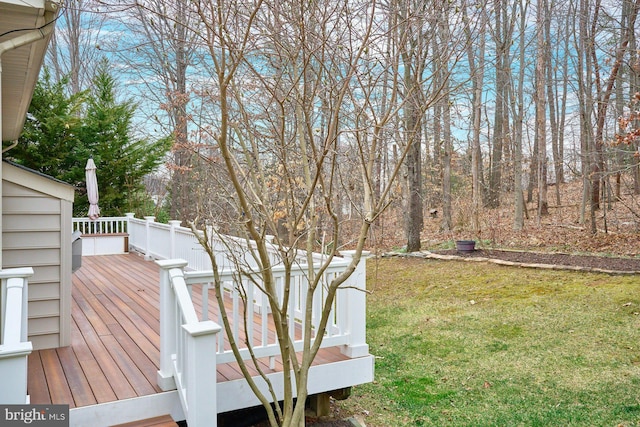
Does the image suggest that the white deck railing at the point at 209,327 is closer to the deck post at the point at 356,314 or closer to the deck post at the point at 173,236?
the deck post at the point at 356,314

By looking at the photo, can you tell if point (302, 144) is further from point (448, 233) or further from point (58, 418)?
point (448, 233)

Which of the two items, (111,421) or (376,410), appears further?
(376,410)

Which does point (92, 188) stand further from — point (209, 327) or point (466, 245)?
point (209, 327)

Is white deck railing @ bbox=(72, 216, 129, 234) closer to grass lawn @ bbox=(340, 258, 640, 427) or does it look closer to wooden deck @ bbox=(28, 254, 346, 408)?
wooden deck @ bbox=(28, 254, 346, 408)

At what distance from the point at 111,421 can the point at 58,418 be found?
15.0 inches

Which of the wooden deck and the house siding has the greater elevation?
the house siding

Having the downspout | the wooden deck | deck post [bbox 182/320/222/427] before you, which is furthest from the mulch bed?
the downspout

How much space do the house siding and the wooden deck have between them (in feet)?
0.78

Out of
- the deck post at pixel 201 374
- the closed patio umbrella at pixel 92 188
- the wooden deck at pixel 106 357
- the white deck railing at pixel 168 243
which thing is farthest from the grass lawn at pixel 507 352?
the closed patio umbrella at pixel 92 188

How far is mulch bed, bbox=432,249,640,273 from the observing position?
27.2ft

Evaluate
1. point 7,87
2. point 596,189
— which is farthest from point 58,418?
point 596,189

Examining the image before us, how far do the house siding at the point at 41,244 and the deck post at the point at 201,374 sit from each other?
6.96 feet

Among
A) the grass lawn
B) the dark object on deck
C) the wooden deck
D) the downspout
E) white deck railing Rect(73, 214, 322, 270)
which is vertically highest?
the downspout

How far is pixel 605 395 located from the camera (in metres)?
4.37
